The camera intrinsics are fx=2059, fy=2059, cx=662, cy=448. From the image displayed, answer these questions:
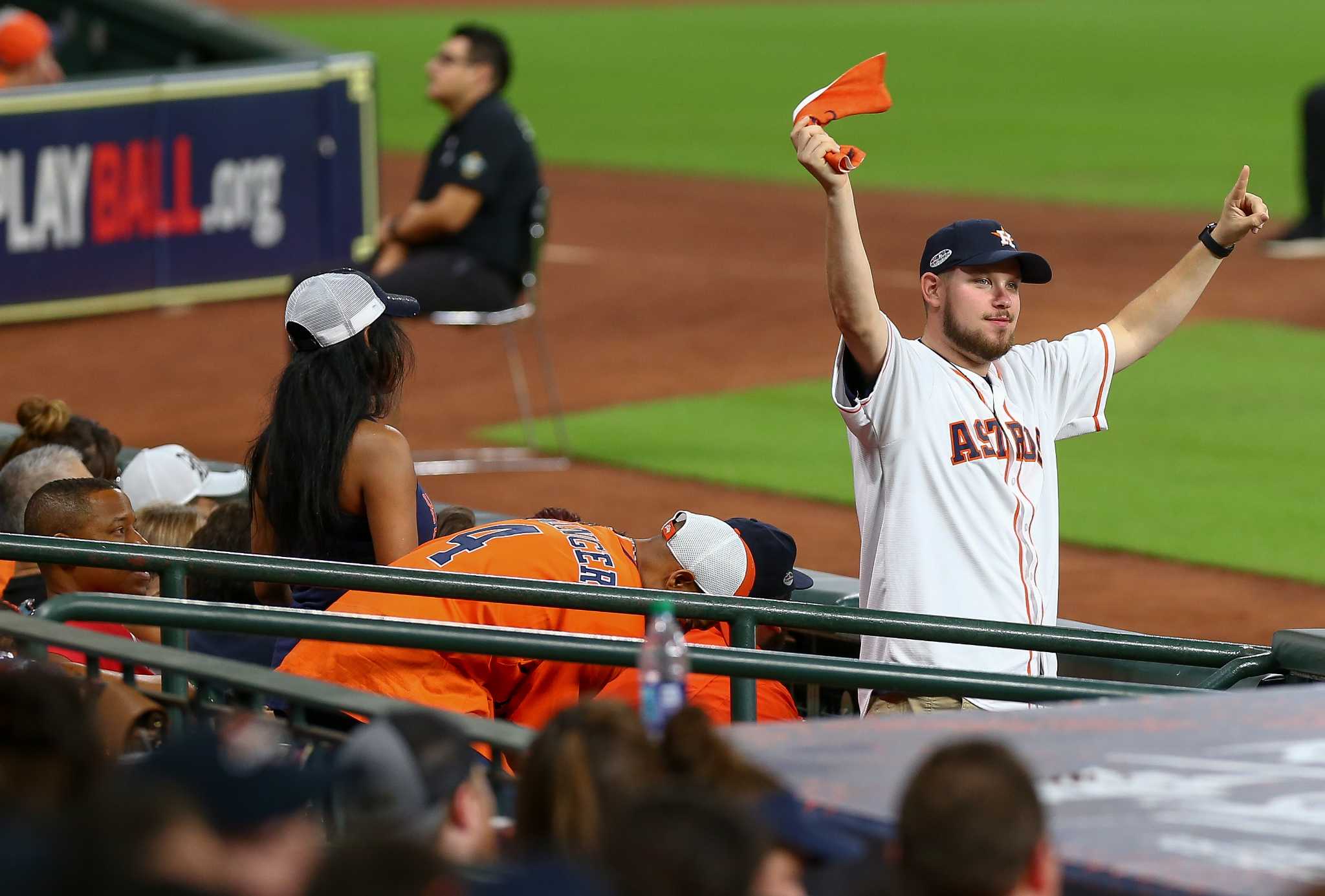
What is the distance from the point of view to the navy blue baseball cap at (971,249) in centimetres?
502

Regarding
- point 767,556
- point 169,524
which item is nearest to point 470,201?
point 169,524

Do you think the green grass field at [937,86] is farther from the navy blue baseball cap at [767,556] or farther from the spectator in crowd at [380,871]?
the spectator in crowd at [380,871]

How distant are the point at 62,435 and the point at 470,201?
399 centimetres

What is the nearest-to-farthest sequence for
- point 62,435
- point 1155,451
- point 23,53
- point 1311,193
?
point 62,435
point 1155,451
point 23,53
point 1311,193

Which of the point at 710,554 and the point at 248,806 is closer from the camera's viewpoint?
the point at 248,806

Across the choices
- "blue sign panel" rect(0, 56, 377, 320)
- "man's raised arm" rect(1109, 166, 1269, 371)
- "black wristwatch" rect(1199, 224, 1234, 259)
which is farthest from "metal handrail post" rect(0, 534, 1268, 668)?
"blue sign panel" rect(0, 56, 377, 320)

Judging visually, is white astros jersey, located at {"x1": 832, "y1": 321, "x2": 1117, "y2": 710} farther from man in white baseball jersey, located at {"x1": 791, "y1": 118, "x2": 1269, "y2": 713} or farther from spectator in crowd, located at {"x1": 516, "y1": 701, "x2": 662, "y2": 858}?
spectator in crowd, located at {"x1": 516, "y1": 701, "x2": 662, "y2": 858}

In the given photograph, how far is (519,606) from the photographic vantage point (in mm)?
4840

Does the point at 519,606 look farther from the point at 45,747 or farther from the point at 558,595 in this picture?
the point at 45,747

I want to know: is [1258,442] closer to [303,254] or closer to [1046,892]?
[303,254]

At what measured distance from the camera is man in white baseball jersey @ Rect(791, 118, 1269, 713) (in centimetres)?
475

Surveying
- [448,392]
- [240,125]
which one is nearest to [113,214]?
[240,125]

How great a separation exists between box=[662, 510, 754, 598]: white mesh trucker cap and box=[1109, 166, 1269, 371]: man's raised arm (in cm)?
113

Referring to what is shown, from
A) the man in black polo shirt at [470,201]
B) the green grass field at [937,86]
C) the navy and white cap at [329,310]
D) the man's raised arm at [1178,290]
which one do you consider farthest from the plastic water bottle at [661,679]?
the green grass field at [937,86]
